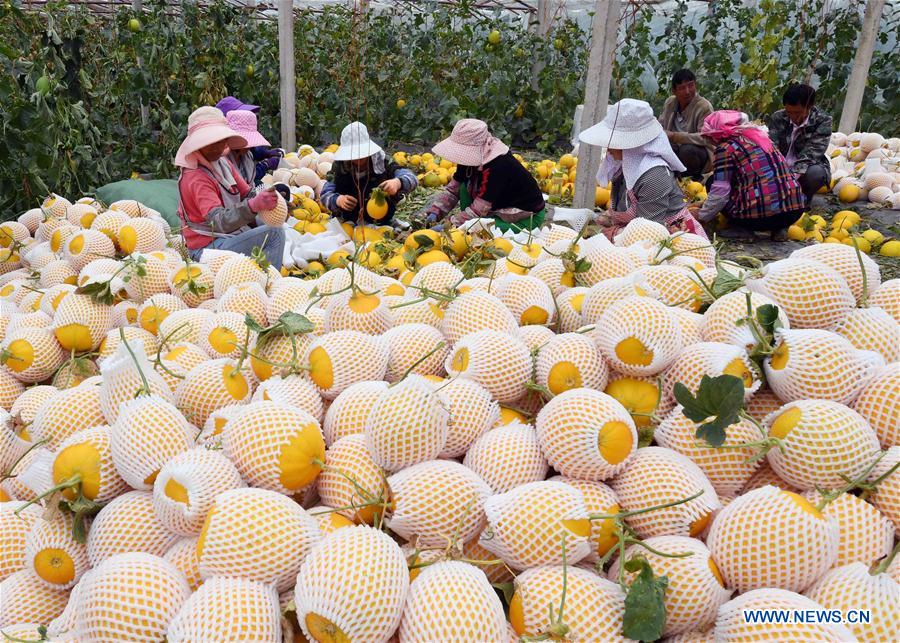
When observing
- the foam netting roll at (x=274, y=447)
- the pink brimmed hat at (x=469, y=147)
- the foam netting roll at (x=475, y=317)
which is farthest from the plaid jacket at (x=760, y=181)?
the foam netting roll at (x=274, y=447)

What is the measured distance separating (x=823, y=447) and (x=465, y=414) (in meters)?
0.77

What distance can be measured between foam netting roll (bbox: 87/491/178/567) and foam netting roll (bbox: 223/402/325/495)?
21 cm

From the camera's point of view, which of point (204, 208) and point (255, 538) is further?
point (204, 208)

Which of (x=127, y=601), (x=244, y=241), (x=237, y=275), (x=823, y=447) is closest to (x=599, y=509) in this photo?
(x=823, y=447)

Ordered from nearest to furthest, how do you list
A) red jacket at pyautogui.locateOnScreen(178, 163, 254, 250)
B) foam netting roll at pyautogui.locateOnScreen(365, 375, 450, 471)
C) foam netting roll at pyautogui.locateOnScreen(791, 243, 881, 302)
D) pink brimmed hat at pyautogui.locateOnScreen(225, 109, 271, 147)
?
foam netting roll at pyautogui.locateOnScreen(365, 375, 450, 471), foam netting roll at pyautogui.locateOnScreen(791, 243, 881, 302), red jacket at pyautogui.locateOnScreen(178, 163, 254, 250), pink brimmed hat at pyautogui.locateOnScreen(225, 109, 271, 147)

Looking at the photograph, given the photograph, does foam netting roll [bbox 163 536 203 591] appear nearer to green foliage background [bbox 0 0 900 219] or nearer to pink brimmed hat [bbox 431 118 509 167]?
pink brimmed hat [bbox 431 118 509 167]

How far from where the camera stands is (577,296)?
6.79 ft

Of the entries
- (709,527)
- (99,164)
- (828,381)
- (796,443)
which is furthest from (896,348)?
(99,164)

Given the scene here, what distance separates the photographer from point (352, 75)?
719 centimetres

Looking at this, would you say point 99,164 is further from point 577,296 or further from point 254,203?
point 577,296

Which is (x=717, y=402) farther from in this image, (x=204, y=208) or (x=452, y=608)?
(x=204, y=208)

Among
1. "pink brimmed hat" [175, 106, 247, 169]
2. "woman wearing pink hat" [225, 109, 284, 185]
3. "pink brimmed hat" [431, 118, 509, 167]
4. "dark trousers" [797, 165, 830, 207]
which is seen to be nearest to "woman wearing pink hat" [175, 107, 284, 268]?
"pink brimmed hat" [175, 106, 247, 169]

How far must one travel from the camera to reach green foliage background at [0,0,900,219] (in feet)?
20.2

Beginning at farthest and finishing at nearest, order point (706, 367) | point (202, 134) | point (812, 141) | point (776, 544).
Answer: point (812, 141) → point (202, 134) → point (706, 367) → point (776, 544)
